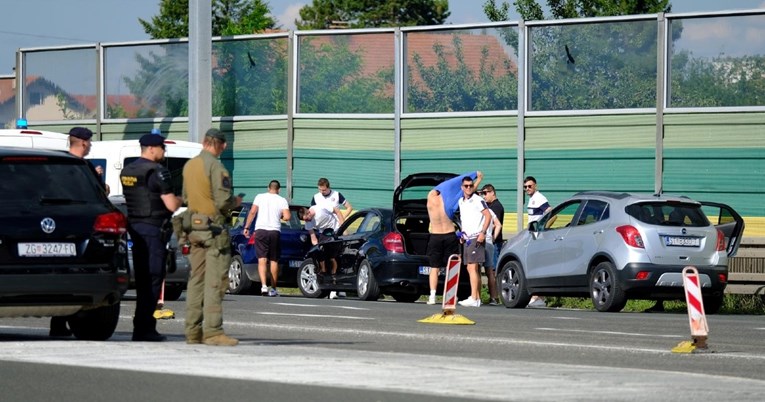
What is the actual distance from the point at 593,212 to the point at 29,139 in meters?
9.75

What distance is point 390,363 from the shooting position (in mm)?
11891

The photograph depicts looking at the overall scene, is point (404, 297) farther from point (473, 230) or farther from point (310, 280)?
point (473, 230)

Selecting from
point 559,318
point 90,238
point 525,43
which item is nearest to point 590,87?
point 525,43

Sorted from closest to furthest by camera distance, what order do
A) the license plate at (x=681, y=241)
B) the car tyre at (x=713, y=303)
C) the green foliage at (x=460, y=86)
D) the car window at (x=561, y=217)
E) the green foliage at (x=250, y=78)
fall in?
the license plate at (x=681, y=241)
the car tyre at (x=713, y=303)
the car window at (x=561, y=217)
the green foliage at (x=460, y=86)
the green foliage at (x=250, y=78)

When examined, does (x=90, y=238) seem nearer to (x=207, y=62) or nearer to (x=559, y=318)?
(x=559, y=318)

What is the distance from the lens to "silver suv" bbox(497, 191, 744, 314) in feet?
70.5

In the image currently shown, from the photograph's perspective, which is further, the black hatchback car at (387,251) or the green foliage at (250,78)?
the green foliage at (250,78)

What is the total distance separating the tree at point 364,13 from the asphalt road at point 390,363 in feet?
249

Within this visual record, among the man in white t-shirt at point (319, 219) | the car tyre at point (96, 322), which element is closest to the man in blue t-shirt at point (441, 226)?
the man in white t-shirt at point (319, 219)

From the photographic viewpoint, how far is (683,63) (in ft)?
94.5

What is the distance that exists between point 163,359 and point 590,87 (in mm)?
18872

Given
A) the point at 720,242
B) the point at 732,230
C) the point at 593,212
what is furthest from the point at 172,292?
the point at 732,230

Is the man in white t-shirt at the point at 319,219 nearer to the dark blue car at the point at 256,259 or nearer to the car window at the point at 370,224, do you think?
the dark blue car at the point at 256,259

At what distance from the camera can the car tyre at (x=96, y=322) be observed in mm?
14242
